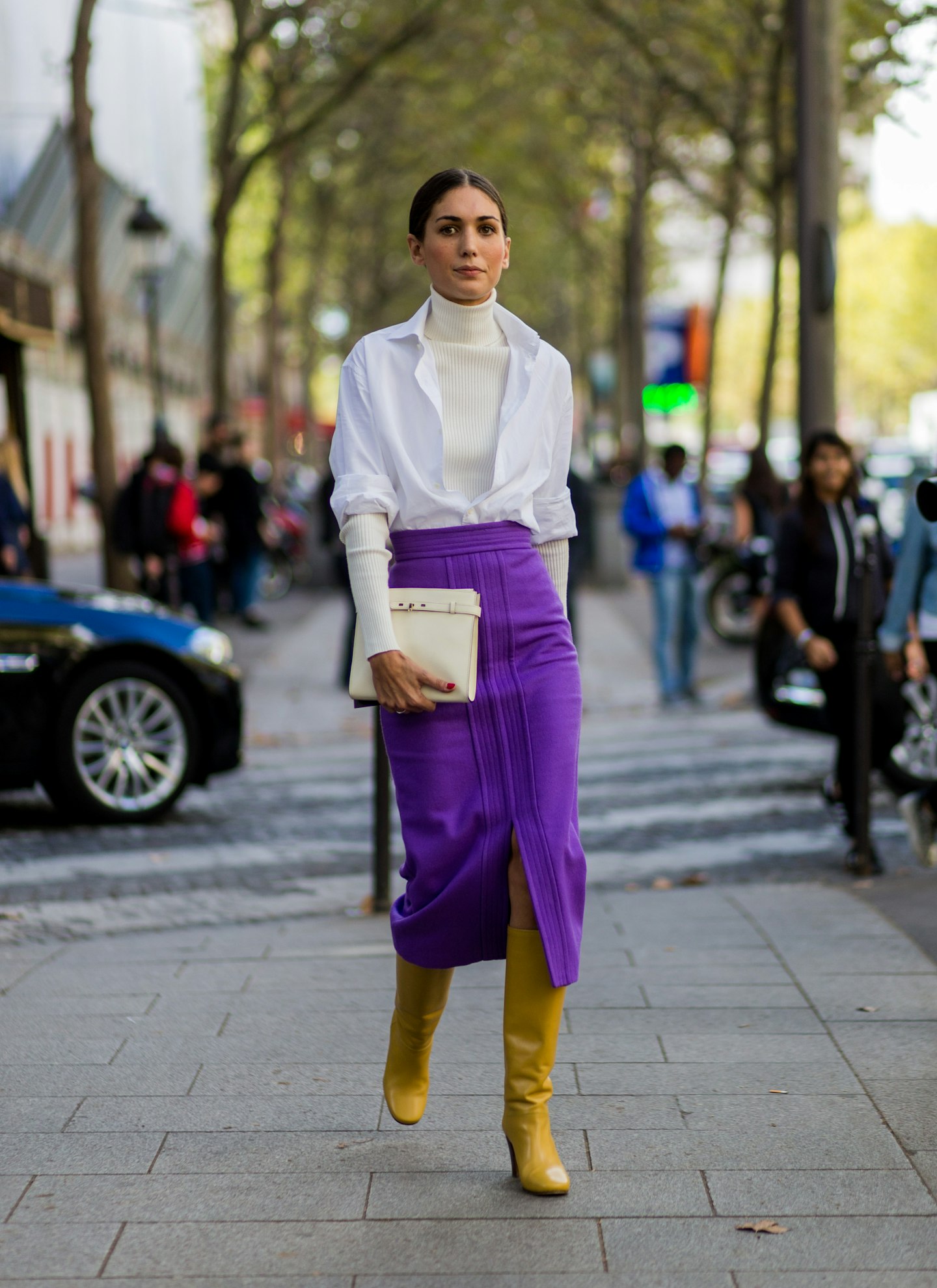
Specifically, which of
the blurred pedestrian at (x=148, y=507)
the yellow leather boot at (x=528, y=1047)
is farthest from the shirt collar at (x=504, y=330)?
the blurred pedestrian at (x=148, y=507)

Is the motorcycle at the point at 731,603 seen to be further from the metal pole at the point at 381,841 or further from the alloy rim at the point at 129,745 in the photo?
the metal pole at the point at 381,841

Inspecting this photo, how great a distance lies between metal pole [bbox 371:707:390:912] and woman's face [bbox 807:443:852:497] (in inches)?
94.3

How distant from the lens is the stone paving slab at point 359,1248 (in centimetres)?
324

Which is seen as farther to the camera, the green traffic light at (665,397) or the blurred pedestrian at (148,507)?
the green traffic light at (665,397)

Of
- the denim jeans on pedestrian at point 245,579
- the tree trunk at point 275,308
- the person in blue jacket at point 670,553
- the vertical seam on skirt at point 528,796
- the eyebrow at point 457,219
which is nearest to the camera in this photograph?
the vertical seam on skirt at point 528,796

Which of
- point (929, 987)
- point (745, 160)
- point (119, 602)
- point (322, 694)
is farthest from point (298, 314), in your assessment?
point (929, 987)

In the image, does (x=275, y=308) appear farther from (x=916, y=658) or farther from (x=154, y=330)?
(x=916, y=658)

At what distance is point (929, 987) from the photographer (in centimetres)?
519

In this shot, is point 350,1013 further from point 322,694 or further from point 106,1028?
point 322,694

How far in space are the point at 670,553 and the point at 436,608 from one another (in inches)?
397

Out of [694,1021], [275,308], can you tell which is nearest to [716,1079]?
[694,1021]

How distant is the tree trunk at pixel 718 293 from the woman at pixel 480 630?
20.3 meters

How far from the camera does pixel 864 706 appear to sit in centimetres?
728

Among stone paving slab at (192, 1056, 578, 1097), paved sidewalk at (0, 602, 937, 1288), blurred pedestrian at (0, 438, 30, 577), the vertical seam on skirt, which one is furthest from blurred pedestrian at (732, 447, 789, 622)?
the vertical seam on skirt
